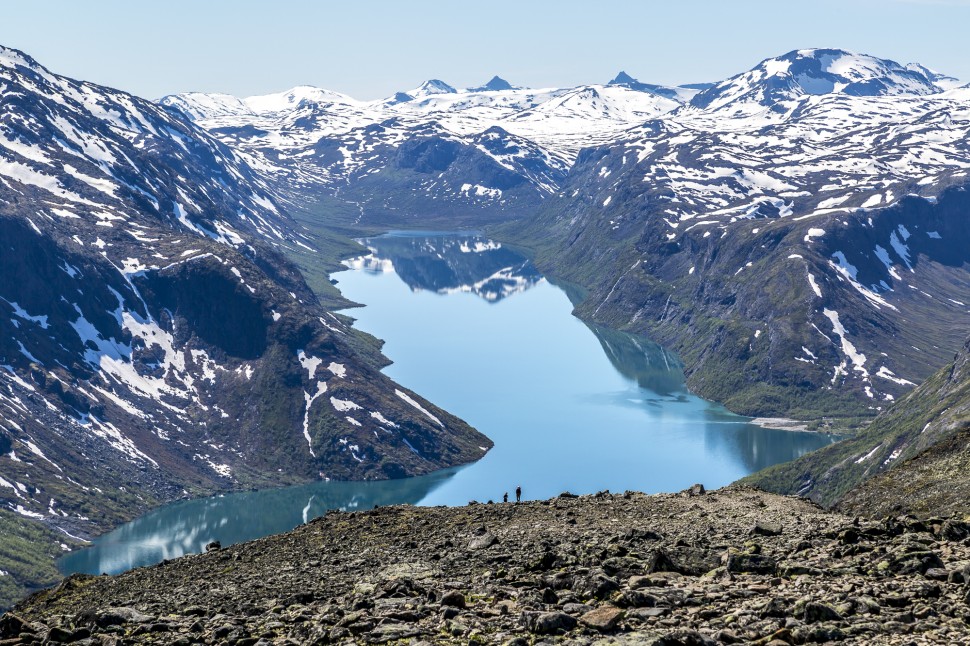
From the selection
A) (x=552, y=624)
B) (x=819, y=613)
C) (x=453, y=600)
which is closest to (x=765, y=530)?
(x=819, y=613)

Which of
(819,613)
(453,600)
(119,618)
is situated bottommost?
(819,613)

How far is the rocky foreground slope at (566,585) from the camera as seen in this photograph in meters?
33.9

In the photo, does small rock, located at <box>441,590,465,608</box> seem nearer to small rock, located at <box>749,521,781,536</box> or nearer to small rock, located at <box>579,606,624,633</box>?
small rock, located at <box>579,606,624,633</box>

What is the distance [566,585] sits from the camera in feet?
133

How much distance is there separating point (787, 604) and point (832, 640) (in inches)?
111

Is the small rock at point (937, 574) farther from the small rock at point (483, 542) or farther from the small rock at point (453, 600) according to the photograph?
the small rock at point (483, 542)

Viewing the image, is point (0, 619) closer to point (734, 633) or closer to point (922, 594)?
point (734, 633)

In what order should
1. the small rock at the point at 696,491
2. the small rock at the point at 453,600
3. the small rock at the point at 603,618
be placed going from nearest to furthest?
1. the small rock at the point at 603,618
2. the small rock at the point at 453,600
3. the small rock at the point at 696,491

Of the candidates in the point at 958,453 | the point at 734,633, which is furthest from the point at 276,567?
the point at 958,453

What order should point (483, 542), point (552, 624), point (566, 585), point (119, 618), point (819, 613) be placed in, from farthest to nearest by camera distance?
point (483, 542) < point (119, 618) < point (566, 585) < point (552, 624) < point (819, 613)

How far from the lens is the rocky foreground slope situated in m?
33.9

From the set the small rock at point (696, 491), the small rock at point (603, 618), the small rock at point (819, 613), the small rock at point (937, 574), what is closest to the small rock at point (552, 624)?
the small rock at point (603, 618)

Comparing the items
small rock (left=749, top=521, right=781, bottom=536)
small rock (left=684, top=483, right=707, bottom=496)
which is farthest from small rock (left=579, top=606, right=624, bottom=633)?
small rock (left=684, top=483, right=707, bottom=496)

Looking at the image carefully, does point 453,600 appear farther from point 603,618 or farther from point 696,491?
point 696,491
